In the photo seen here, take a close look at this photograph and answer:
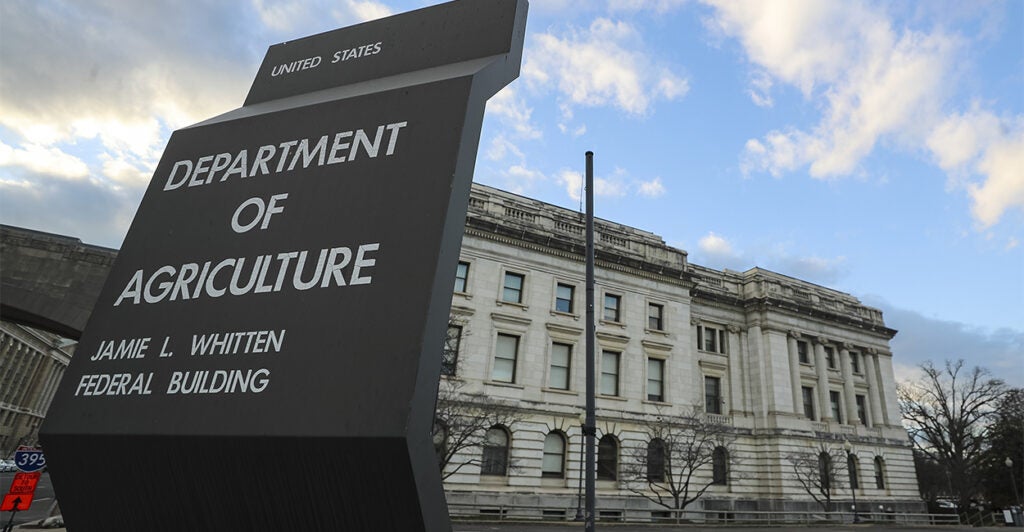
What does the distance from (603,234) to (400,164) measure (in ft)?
102

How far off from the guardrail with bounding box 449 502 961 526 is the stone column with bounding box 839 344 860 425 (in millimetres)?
6504

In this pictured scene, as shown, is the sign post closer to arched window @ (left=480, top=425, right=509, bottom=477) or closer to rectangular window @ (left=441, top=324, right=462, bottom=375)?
rectangular window @ (left=441, top=324, right=462, bottom=375)

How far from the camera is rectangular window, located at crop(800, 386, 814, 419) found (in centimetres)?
3900

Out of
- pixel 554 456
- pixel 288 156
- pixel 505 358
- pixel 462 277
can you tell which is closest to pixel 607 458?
pixel 554 456

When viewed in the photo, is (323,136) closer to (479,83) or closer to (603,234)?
(479,83)

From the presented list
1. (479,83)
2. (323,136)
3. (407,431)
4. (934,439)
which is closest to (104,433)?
(407,431)

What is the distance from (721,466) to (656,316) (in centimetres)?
1010

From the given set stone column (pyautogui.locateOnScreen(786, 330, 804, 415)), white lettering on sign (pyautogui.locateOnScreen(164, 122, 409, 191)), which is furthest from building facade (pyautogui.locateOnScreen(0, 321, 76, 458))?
white lettering on sign (pyautogui.locateOnScreen(164, 122, 409, 191))

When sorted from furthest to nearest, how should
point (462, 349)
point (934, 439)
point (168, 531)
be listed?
point (934, 439)
point (462, 349)
point (168, 531)

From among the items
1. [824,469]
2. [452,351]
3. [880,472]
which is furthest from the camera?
[880,472]

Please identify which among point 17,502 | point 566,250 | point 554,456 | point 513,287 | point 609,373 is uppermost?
point 566,250

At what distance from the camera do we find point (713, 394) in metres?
37.3

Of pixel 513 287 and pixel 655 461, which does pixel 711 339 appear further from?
pixel 513 287

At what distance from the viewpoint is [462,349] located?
89.7 feet
